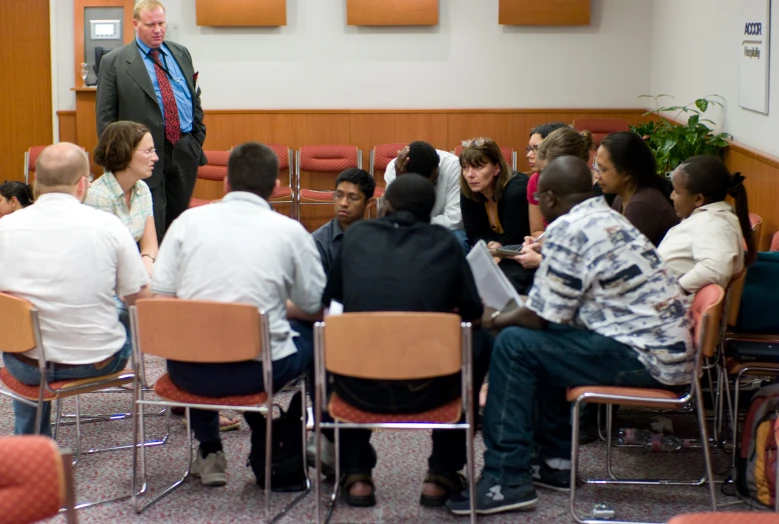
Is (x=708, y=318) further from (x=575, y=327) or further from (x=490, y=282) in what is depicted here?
(x=490, y=282)

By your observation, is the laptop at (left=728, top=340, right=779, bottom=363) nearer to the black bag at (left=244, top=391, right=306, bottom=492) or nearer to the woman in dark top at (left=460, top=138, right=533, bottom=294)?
the woman in dark top at (left=460, top=138, right=533, bottom=294)

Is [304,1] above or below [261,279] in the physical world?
above

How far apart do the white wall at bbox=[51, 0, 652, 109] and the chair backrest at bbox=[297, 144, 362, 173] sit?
467 mm

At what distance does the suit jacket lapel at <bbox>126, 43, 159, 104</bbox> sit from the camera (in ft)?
18.2

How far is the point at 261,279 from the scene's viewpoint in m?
3.02

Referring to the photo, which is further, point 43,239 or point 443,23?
point 443,23

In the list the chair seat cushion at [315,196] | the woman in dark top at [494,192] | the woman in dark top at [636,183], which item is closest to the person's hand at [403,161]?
the woman in dark top at [494,192]

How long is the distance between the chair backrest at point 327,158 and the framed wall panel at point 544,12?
66.1 inches

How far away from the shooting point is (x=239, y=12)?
8.09m

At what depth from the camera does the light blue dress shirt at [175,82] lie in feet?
18.4

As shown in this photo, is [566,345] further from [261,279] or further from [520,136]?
[520,136]

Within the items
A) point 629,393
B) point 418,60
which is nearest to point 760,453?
point 629,393

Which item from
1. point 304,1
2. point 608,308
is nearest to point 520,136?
point 304,1

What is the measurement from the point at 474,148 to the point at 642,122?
412 centimetres
